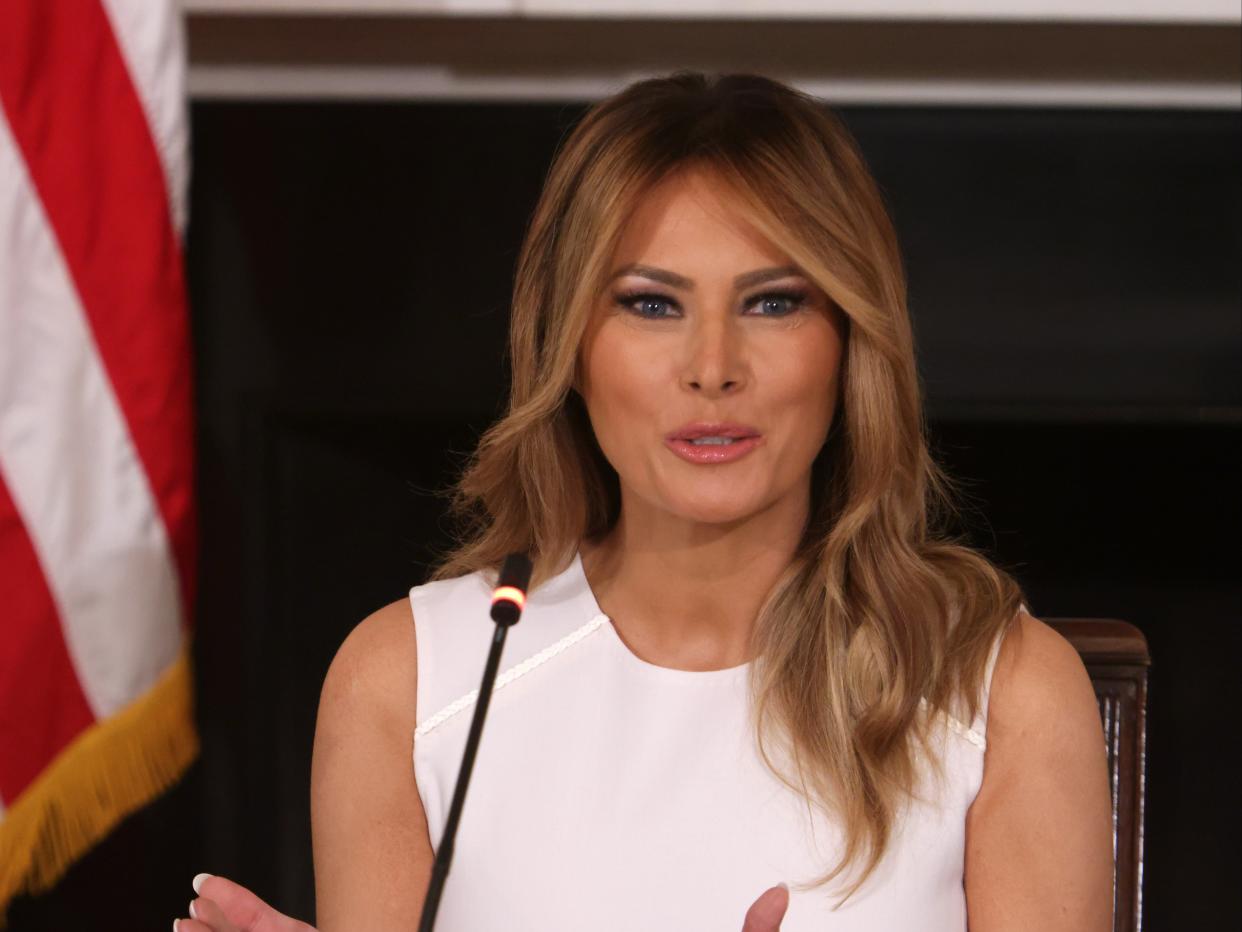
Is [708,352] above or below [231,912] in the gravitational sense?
above

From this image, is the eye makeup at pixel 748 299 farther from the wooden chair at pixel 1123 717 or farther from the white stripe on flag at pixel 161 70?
the white stripe on flag at pixel 161 70

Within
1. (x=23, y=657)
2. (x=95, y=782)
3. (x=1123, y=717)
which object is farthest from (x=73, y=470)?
(x=1123, y=717)

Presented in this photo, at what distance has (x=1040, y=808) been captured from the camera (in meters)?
1.26

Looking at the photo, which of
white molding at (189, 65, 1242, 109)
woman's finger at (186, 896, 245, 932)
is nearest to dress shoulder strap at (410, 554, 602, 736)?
woman's finger at (186, 896, 245, 932)

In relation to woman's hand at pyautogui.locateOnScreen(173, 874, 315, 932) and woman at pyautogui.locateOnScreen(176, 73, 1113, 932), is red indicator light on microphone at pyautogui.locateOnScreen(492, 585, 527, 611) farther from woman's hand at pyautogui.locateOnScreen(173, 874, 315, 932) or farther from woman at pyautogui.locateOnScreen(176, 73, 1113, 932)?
woman at pyautogui.locateOnScreen(176, 73, 1113, 932)

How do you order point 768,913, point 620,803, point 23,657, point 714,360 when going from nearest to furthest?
1. point 768,913
2. point 714,360
3. point 620,803
4. point 23,657

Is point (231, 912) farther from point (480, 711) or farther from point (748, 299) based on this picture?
point (748, 299)

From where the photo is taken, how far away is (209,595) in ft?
6.84

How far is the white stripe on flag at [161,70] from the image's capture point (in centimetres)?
164

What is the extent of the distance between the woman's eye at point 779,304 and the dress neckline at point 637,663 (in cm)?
30

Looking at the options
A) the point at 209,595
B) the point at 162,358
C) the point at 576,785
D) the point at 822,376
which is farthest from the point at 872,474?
the point at 209,595

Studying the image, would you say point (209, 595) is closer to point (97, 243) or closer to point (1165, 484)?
point (97, 243)

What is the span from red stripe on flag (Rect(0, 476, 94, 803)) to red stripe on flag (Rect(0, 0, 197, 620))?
155 mm

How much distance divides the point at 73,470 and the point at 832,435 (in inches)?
30.1
